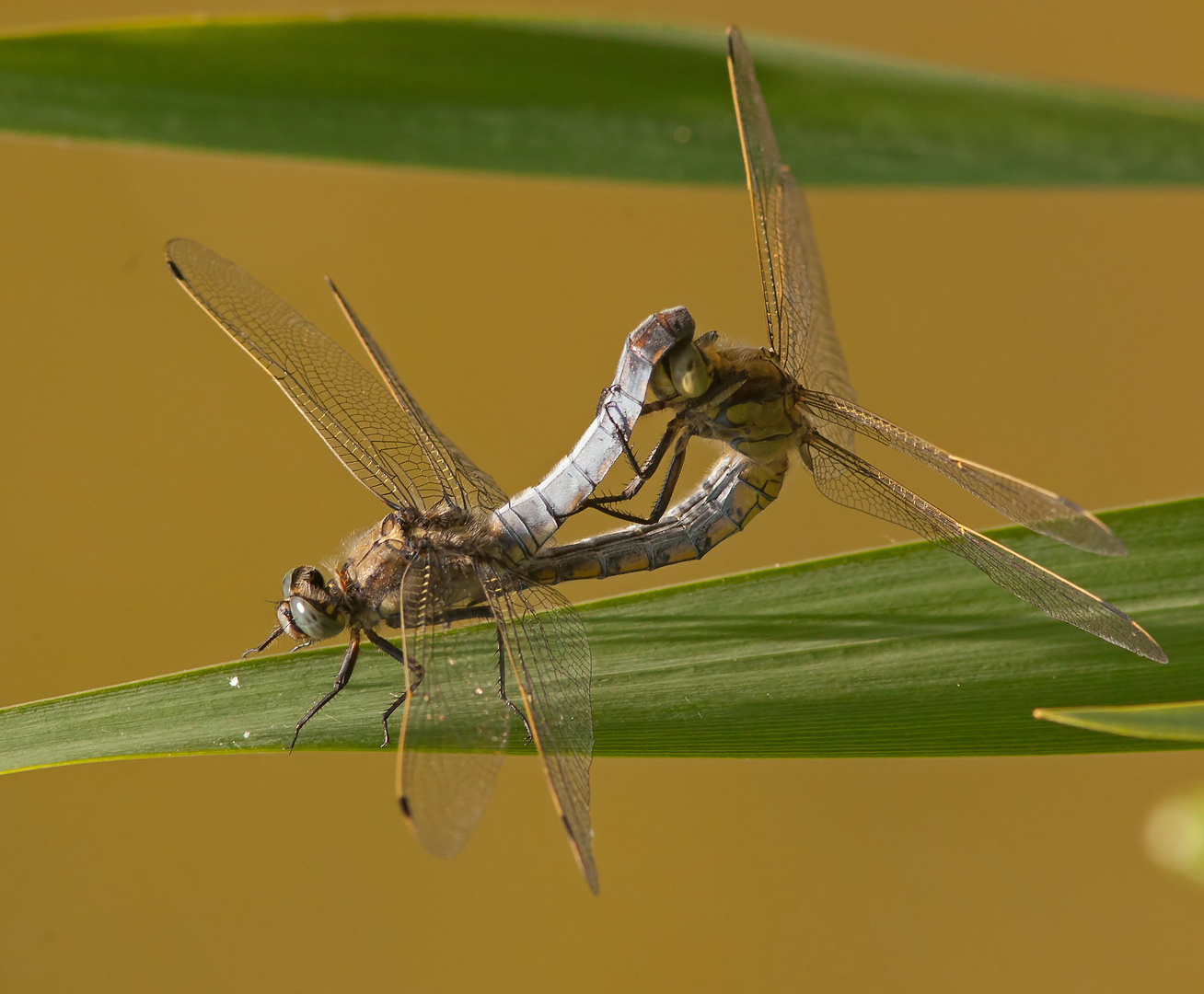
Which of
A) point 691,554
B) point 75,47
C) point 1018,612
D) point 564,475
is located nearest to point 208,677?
point 564,475

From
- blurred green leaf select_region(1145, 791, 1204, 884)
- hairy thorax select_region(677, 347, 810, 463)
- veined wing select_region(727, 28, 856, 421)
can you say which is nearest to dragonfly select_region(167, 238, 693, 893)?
hairy thorax select_region(677, 347, 810, 463)

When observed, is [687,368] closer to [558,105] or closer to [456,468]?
[456,468]

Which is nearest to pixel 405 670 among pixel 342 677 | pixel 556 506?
pixel 342 677

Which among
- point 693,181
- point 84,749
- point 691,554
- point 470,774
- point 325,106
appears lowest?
point 470,774

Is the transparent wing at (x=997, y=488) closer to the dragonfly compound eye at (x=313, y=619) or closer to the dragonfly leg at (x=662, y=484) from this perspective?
the dragonfly leg at (x=662, y=484)

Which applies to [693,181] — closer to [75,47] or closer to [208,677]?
[75,47]

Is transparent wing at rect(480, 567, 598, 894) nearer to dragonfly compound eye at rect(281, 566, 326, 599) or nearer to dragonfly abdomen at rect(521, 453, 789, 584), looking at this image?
dragonfly abdomen at rect(521, 453, 789, 584)
